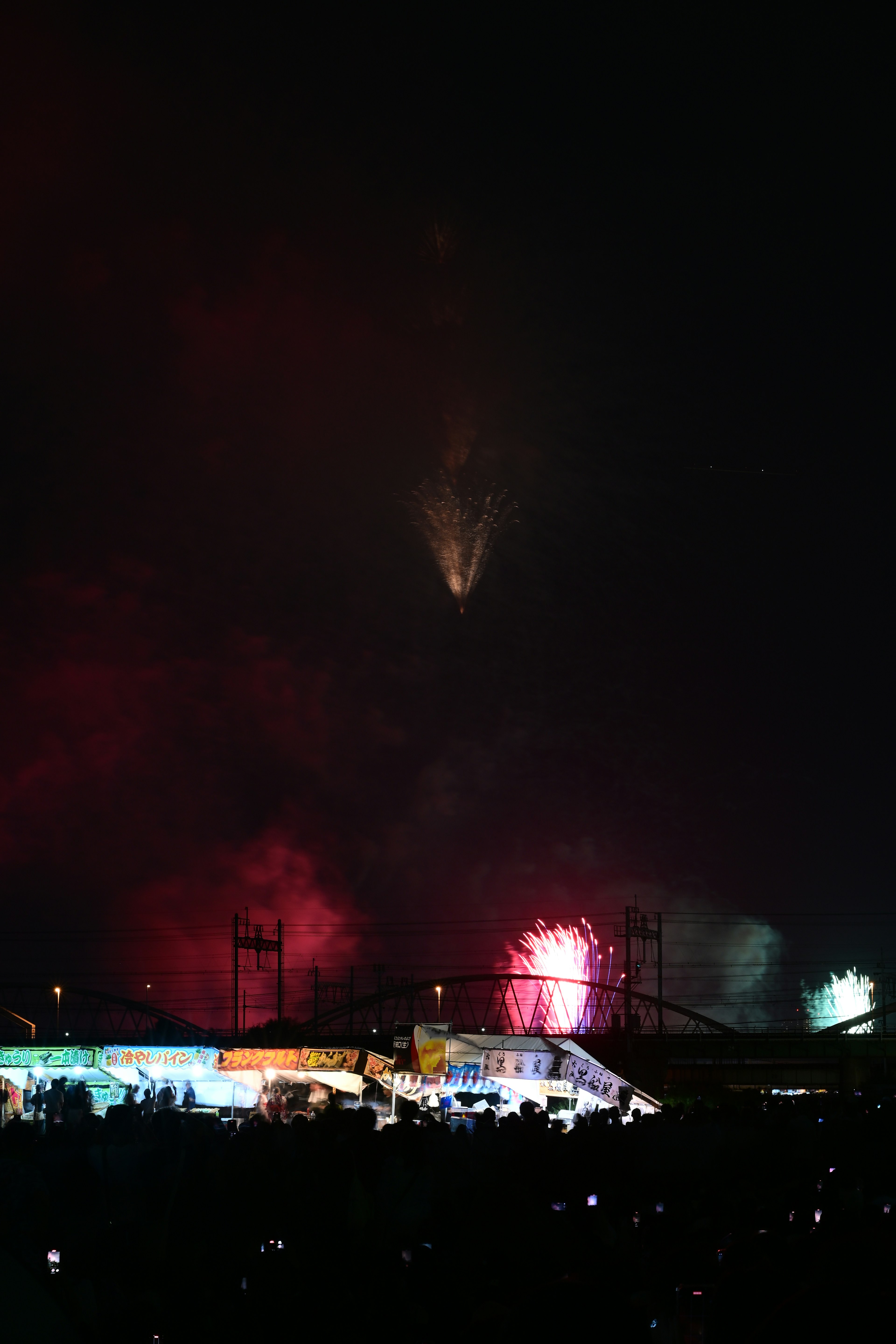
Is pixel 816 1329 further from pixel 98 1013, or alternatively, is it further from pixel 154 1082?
pixel 98 1013

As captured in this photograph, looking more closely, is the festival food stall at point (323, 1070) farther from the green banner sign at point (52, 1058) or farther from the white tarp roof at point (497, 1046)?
the green banner sign at point (52, 1058)

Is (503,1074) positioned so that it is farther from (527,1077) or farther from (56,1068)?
(56,1068)

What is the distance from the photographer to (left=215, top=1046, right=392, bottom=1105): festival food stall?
3109 cm

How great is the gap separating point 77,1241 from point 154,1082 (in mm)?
28059

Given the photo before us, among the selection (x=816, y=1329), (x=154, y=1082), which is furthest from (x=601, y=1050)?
(x=816, y=1329)

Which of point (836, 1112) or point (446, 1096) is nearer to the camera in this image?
point (836, 1112)

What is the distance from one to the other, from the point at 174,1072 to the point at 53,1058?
148 inches

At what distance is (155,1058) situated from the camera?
34562mm

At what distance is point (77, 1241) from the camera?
8438 millimetres

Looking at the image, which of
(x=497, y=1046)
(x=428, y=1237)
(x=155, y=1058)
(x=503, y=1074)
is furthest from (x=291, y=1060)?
(x=428, y=1237)

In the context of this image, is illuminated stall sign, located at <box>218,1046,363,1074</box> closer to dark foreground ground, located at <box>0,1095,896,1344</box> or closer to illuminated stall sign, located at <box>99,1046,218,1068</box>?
illuminated stall sign, located at <box>99,1046,218,1068</box>

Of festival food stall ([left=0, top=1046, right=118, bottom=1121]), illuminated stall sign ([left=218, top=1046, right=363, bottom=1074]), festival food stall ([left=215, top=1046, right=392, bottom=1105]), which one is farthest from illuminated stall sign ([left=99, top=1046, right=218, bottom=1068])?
festival food stall ([left=215, top=1046, right=392, bottom=1105])

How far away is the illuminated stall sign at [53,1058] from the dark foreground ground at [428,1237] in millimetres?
20983

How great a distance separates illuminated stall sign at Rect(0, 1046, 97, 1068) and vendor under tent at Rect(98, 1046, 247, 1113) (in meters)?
0.43
